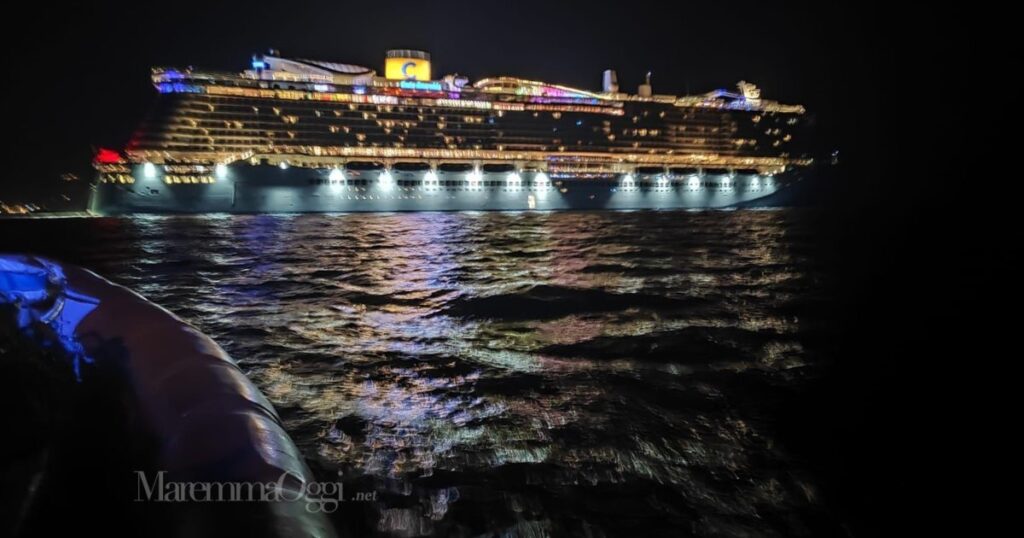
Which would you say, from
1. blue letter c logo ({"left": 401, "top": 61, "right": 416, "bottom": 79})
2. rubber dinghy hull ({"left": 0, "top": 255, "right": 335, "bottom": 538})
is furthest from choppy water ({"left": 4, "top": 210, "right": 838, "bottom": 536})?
blue letter c logo ({"left": 401, "top": 61, "right": 416, "bottom": 79})

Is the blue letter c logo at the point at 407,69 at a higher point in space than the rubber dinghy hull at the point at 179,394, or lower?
higher

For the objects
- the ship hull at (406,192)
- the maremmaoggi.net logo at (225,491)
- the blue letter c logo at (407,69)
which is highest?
the blue letter c logo at (407,69)

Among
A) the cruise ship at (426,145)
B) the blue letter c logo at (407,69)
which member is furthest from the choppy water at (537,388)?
the blue letter c logo at (407,69)

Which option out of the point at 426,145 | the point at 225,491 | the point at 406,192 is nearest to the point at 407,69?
the point at 426,145

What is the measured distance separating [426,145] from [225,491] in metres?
52.8

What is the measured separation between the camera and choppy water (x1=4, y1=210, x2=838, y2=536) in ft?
7.32

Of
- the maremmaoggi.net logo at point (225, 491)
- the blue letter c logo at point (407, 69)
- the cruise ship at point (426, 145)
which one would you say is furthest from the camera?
the blue letter c logo at point (407, 69)

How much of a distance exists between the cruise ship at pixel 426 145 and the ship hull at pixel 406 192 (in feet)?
0.40

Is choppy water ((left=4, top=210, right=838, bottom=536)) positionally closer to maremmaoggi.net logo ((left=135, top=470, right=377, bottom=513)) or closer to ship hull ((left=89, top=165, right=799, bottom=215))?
maremmaoggi.net logo ((left=135, top=470, right=377, bottom=513))

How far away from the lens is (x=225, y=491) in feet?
3.71

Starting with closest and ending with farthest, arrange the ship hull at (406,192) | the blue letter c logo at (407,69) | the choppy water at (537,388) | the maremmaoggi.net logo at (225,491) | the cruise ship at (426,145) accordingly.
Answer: the maremmaoggi.net logo at (225,491) → the choppy water at (537,388) → the ship hull at (406,192) → the cruise ship at (426,145) → the blue letter c logo at (407,69)

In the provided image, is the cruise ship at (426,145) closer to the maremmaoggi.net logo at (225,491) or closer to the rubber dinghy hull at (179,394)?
the rubber dinghy hull at (179,394)

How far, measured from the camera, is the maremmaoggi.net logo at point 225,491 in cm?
111

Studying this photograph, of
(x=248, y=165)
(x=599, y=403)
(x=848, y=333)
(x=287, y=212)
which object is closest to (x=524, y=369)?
(x=599, y=403)
